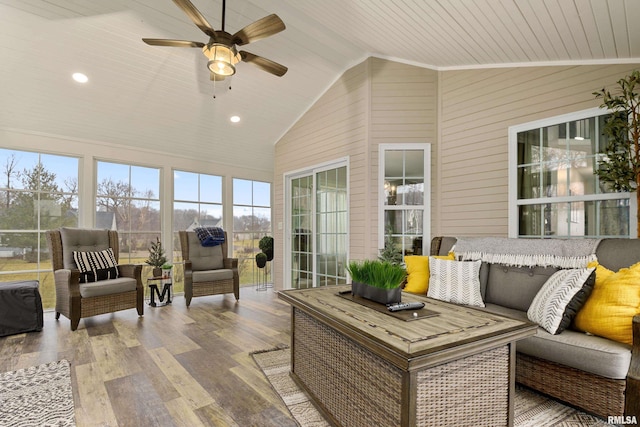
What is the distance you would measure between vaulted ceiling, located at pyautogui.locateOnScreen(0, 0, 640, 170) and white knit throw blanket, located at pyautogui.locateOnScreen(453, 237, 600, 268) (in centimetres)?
167

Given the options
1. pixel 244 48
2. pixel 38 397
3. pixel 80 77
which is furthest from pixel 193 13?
pixel 38 397

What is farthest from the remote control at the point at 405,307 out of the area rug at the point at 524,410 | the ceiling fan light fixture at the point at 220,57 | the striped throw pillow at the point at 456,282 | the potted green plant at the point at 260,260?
the potted green plant at the point at 260,260

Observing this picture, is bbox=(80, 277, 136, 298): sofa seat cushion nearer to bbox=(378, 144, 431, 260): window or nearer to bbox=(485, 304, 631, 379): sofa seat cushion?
bbox=(378, 144, 431, 260): window

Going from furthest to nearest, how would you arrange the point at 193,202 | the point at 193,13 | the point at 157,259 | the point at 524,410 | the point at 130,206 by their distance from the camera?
the point at 193,202 < the point at 130,206 < the point at 157,259 < the point at 193,13 < the point at 524,410

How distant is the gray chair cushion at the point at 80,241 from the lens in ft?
12.8

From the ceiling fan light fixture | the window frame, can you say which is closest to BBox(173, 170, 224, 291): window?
the window frame

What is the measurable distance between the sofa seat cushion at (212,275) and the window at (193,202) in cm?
117

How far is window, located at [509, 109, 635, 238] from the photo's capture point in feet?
9.63

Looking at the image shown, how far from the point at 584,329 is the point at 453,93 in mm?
2933

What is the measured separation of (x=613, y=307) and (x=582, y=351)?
0.34 m

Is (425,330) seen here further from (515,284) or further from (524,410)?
(515,284)

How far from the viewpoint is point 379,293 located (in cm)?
202

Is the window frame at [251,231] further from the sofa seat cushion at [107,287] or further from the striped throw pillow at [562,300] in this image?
the striped throw pillow at [562,300]

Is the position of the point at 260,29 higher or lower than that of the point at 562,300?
higher
